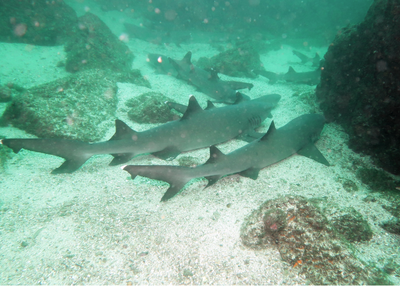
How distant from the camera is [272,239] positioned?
91.7 inches

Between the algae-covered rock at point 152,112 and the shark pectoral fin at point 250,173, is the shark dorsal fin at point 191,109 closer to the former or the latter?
the algae-covered rock at point 152,112

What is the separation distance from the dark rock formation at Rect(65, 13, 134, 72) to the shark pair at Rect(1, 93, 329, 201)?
7.31 meters

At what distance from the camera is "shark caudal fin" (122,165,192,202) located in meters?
2.84

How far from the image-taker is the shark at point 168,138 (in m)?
3.45

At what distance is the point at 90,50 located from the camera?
9.51m

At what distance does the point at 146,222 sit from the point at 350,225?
8.95 ft

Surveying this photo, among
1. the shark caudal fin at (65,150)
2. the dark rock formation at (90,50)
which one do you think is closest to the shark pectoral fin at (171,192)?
the shark caudal fin at (65,150)

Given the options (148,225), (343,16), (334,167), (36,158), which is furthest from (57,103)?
(343,16)

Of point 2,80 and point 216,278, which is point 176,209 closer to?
point 216,278

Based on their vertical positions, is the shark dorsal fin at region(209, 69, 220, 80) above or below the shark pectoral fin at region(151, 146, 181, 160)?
above

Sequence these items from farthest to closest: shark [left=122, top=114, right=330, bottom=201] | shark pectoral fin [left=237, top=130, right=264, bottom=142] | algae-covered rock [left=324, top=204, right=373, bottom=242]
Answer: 1. shark pectoral fin [left=237, top=130, right=264, bottom=142]
2. shark [left=122, top=114, right=330, bottom=201]
3. algae-covered rock [left=324, top=204, right=373, bottom=242]

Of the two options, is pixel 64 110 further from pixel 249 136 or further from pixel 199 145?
pixel 249 136

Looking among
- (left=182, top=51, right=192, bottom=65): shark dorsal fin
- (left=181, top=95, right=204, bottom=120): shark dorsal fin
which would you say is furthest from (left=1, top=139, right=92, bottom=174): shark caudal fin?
(left=182, top=51, right=192, bottom=65): shark dorsal fin

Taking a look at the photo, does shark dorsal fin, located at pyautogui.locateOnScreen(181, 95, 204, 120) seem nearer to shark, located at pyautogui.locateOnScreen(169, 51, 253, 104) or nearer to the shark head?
the shark head
